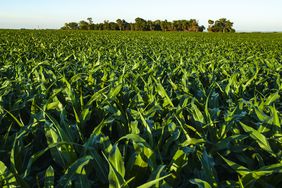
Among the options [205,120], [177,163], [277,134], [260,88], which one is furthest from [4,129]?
[260,88]

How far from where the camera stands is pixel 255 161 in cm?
206

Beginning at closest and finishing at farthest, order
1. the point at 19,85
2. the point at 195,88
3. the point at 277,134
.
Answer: the point at 277,134
the point at 19,85
the point at 195,88

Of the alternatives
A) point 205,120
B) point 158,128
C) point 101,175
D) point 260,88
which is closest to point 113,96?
point 158,128

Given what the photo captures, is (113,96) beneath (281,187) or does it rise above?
above

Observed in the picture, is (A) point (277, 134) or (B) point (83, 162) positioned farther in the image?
(A) point (277, 134)

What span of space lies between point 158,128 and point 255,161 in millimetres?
778

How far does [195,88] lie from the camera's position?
3.79m

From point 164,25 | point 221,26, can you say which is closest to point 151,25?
point 164,25

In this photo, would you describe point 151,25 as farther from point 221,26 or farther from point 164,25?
point 221,26

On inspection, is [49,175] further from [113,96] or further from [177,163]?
[113,96]

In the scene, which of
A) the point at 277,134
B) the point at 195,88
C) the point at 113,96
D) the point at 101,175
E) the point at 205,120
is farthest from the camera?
the point at 195,88

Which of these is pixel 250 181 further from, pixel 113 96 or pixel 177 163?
pixel 113 96

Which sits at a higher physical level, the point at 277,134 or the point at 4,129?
the point at 277,134

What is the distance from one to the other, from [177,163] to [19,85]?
2609 millimetres
